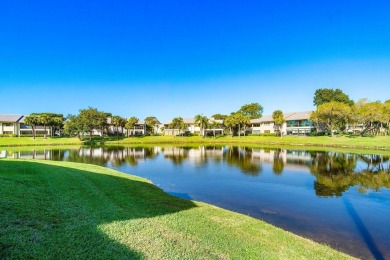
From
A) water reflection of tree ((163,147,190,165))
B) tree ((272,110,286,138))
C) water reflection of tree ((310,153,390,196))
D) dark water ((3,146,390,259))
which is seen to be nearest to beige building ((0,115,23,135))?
water reflection of tree ((163,147,190,165))

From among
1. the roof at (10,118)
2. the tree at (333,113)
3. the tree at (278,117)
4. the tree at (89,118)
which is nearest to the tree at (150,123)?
the tree at (89,118)

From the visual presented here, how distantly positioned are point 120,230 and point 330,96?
122 metres

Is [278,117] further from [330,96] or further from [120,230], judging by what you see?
[120,230]

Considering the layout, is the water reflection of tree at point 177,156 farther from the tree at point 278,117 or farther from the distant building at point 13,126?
the distant building at point 13,126

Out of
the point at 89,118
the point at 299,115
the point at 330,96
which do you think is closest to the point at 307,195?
the point at 89,118

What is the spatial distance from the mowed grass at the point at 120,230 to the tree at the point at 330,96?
375ft

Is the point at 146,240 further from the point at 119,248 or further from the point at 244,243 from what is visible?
the point at 244,243

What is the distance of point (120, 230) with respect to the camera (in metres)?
8.66

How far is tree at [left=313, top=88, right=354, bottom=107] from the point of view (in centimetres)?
11006

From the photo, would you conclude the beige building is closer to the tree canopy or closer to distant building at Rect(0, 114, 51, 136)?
distant building at Rect(0, 114, 51, 136)

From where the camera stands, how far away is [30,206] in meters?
9.88

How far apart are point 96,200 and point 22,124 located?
11567 centimetres

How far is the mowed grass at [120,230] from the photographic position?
718cm

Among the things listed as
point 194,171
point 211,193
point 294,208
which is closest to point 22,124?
point 194,171
